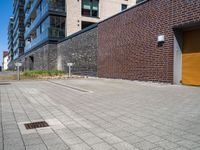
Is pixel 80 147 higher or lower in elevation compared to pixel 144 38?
lower

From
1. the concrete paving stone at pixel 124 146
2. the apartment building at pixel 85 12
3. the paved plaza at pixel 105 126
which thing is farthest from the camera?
the apartment building at pixel 85 12

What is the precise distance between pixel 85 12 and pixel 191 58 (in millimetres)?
22599

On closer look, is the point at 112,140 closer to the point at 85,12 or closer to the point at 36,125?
the point at 36,125

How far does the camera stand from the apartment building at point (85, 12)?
28.5 meters

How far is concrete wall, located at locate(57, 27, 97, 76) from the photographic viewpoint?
1962cm

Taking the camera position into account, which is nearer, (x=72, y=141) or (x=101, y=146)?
(x=101, y=146)

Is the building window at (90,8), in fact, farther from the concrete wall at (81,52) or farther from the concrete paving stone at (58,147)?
the concrete paving stone at (58,147)

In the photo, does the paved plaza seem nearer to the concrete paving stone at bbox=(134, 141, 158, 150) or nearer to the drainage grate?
the concrete paving stone at bbox=(134, 141, 158, 150)

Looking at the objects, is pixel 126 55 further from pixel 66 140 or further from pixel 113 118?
pixel 66 140

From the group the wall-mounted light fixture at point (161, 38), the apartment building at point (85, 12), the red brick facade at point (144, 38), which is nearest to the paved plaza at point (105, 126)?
the red brick facade at point (144, 38)

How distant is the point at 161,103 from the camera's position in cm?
642

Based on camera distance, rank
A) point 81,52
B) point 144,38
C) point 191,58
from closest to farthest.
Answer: point 191,58 < point 144,38 < point 81,52

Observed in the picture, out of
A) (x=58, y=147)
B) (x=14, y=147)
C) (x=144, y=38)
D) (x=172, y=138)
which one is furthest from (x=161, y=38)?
(x=14, y=147)

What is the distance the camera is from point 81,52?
22.3 m
